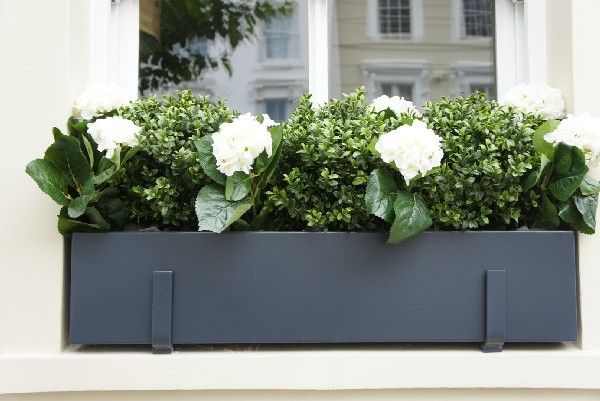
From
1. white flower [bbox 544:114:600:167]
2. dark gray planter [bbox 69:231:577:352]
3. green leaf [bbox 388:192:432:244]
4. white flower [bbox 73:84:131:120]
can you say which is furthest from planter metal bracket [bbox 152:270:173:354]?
white flower [bbox 544:114:600:167]

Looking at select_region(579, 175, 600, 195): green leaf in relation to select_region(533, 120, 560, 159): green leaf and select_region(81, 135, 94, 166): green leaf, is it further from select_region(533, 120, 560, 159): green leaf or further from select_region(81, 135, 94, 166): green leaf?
select_region(81, 135, 94, 166): green leaf

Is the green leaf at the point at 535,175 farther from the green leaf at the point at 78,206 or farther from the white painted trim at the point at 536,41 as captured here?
the green leaf at the point at 78,206

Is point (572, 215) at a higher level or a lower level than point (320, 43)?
lower

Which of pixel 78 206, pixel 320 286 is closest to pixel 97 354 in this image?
pixel 78 206

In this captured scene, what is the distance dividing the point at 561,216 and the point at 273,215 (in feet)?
2.55

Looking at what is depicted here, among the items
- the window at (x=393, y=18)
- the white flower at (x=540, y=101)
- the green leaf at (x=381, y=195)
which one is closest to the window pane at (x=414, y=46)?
the window at (x=393, y=18)

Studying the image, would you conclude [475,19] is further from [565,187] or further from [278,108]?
[565,187]

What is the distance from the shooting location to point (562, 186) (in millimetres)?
Answer: 1503

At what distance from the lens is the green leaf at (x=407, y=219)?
1.44 m

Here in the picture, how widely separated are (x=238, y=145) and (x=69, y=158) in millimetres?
443

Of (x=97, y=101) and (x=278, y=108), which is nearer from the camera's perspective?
(x=97, y=101)

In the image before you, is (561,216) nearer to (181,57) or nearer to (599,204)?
(599,204)

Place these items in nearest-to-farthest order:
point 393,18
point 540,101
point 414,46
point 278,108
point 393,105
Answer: point 540,101 < point 393,105 < point 278,108 < point 393,18 < point 414,46

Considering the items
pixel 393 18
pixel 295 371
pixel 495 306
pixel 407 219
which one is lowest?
pixel 295 371
